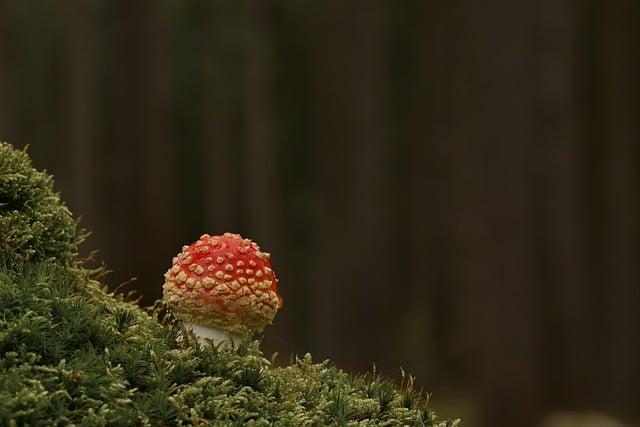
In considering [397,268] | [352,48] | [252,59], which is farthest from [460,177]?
[397,268]

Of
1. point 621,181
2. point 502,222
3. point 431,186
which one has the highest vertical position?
point 502,222

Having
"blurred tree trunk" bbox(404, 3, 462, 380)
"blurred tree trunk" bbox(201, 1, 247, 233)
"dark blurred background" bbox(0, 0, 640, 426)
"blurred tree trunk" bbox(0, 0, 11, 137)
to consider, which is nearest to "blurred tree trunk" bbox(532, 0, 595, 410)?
"dark blurred background" bbox(0, 0, 640, 426)

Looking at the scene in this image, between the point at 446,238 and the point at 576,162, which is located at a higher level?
the point at 576,162

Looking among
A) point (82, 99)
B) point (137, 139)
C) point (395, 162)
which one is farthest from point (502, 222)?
point (395, 162)

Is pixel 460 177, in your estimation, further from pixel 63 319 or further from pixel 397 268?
pixel 63 319

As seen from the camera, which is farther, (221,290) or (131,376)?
(221,290)

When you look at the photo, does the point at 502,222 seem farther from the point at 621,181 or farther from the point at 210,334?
the point at 621,181

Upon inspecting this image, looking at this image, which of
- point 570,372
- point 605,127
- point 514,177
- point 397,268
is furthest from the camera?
point 397,268

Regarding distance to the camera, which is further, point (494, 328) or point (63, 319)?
point (494, 328)
